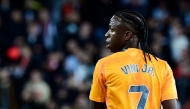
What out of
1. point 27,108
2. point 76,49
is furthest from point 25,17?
point 27,108

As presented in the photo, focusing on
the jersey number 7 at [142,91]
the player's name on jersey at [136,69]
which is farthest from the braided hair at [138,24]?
the jersey number 7 at [142,91]

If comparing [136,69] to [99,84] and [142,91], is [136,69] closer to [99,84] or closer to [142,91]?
[142,91]

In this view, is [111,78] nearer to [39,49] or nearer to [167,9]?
[39,49]

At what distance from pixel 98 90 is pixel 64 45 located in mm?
7352

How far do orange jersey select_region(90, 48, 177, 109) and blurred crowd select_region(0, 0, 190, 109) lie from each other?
5.53 m

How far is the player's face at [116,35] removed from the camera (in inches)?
176

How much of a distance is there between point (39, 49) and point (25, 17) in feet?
3.94

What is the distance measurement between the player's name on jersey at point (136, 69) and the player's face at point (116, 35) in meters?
0.19

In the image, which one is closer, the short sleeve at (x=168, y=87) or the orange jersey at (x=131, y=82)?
the orange jersey at (x=131, y=82)

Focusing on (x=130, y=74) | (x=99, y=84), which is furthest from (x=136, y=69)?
(x=99, y=84)

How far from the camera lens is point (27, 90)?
10.8 m

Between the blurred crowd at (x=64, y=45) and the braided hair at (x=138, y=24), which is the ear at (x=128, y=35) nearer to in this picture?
the braided hair at (x=138, y=24)

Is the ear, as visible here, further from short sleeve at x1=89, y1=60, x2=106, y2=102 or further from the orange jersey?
short sleeve at x1=89, y1=60, x2=106, y2=102

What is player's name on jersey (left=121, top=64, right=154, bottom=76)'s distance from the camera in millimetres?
4402
